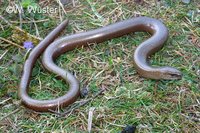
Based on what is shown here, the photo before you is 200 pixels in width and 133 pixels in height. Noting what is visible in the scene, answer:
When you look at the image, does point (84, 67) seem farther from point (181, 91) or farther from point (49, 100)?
point (181, 91)

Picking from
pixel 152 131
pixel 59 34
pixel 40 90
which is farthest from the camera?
pixel 59 34

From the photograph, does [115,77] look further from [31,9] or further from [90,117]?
[31,9]

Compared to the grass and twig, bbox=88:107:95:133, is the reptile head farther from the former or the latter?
twig, bbox=88:107:95:133

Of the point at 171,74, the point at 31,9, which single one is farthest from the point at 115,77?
the point at 31,9

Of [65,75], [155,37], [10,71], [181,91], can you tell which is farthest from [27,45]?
[181,91]

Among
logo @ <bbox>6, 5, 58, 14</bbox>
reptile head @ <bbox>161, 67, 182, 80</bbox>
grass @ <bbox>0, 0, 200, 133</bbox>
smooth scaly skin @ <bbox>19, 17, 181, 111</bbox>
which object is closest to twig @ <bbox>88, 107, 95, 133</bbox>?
grass @ <bbox>0, 0, 200, 133</bbox>
